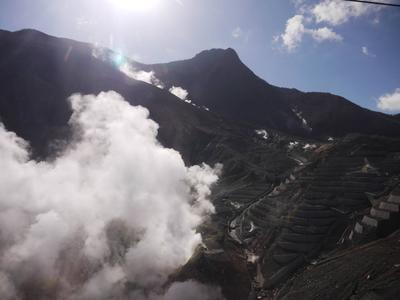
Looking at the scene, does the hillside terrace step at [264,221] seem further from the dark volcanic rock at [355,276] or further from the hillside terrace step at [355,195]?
the dark volcanic rock at [355,276]

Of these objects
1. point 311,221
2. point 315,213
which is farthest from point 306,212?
point 311,221

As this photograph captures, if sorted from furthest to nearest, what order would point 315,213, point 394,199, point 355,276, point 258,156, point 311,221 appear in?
1. point 258,156
2. point 315,213
3. point 311,221
4. point 394,199
5. point 355,276

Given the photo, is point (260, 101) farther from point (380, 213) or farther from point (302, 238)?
point (380, 213)

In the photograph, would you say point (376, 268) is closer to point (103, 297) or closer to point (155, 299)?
point (155, 299)

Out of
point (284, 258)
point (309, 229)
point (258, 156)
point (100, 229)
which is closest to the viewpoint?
point (100, 229)

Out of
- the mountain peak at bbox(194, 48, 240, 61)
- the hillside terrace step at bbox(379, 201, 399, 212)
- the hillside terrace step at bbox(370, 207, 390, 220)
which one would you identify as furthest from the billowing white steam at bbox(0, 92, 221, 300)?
the mountain peak at bbox(194, 48, 240, 61)

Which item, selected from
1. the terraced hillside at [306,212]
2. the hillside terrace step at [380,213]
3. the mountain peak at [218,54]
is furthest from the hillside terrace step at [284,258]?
the mountain peak at [218,54]

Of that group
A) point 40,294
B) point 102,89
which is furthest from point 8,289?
point 102,89

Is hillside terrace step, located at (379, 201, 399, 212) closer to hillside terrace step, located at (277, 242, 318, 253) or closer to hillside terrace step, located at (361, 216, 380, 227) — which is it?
hillside terrace step, located at (361, 216, 380, 227)
